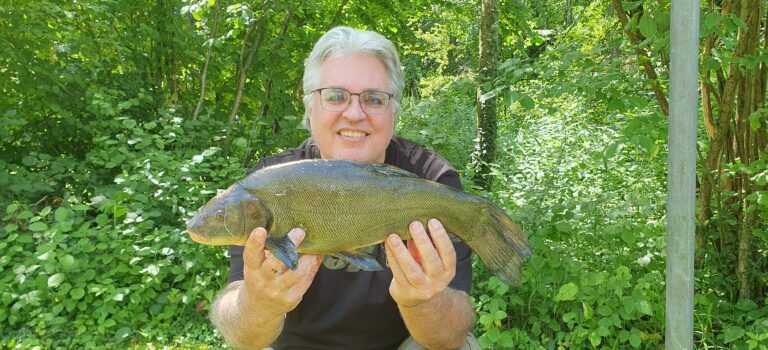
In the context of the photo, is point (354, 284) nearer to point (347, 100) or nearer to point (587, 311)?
point (347, 100)

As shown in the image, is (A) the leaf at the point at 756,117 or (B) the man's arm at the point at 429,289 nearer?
(B) the man's arm at the point at 429,289

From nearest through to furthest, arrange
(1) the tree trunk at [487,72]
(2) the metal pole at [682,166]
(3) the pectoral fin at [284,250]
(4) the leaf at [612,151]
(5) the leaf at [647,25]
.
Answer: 1. (3) the pectoral fin at [284,250]
2. (2) the metal pole at [682,166]
3. (5) the leaf at [647,25]
4. (4) the leaf at [612,151]
5. (1) the tree trunk at [487,72]

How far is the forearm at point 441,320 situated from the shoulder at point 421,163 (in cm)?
47

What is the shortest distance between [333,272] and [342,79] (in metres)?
0.78

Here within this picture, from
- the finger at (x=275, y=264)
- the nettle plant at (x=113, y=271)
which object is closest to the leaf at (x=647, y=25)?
the finger at (x=275, y=264)

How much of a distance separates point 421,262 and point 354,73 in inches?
30.9

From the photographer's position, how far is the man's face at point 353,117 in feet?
7.43

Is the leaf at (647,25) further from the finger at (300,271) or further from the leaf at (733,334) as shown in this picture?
the finger at (300,271)

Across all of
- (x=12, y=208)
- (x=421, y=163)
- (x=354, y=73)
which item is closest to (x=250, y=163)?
(x=12, y=208)

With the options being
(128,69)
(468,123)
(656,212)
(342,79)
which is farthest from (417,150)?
(468,123)

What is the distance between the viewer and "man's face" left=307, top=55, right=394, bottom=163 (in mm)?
2264

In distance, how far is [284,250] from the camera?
1.72 metres

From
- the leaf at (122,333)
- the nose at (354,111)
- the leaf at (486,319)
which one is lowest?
the leaf at (122,333)

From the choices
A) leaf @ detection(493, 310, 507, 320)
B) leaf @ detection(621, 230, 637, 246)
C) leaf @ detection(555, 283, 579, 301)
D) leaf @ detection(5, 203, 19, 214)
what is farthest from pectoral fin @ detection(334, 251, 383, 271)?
leaf @ detection(5, 203, 19, 214)
